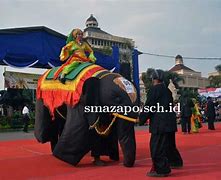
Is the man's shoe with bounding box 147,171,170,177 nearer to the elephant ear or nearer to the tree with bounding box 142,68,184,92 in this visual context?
the elephant ear

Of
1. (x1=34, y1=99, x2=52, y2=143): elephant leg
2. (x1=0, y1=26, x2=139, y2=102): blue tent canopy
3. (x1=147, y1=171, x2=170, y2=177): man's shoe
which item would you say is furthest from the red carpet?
(x1=0, y1=26, x2=139, y2=102): blue tent canopy

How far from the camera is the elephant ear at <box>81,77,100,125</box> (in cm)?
633

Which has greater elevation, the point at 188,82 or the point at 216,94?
the point at 188,82

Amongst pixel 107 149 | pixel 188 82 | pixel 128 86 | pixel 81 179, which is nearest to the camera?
pixel 81 179

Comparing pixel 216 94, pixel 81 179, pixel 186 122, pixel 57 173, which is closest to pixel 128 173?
pixel 81 179

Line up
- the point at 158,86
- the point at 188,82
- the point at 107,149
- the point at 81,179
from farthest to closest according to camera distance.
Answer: the point at 188,82 → the point at 107,149 → the point at 158,86 → the point at 81,179

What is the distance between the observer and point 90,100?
639 centimetres

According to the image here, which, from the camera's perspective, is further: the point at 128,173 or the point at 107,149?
the point at 107,149

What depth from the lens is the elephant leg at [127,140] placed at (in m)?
6.07

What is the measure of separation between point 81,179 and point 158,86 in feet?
6.31

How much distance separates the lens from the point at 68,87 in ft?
22.6

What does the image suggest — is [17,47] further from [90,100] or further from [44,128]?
[90,100]

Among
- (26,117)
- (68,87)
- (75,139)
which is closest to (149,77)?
(68,87)

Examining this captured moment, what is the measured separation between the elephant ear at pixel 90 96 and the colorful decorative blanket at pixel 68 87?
0.39ft
